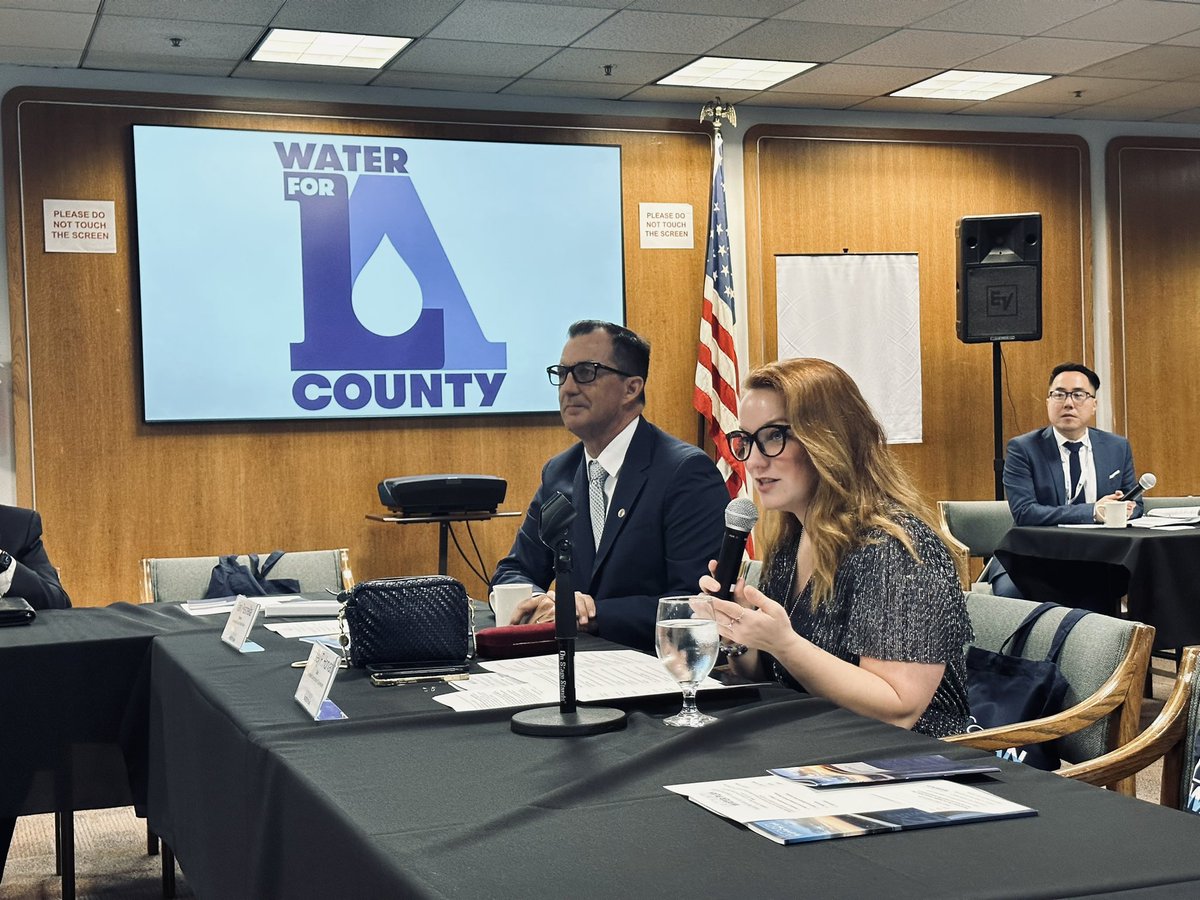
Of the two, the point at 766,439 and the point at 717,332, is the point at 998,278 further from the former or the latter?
the point at 766,439

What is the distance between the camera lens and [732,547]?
1.95 m

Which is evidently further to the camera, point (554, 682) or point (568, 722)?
point (554, 682)

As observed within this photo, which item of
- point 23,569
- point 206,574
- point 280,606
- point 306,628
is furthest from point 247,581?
point 306,628

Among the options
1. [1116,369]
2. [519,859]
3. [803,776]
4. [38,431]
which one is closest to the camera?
[519,859]

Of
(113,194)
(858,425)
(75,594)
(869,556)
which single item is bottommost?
(75,594)

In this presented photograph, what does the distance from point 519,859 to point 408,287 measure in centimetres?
595

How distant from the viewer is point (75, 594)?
6.44 metres

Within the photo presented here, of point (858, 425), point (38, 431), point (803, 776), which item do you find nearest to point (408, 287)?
point (38, 431)

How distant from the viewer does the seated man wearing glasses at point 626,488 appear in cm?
310

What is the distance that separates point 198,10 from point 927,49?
3.43 meters

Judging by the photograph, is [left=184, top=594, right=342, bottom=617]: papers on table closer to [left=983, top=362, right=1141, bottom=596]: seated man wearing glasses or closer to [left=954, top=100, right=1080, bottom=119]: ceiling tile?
[left=983, top=362, right=1141, bottom=596]: seated man wearing glasses

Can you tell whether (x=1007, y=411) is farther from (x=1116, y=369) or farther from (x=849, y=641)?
(x=849, y=641)

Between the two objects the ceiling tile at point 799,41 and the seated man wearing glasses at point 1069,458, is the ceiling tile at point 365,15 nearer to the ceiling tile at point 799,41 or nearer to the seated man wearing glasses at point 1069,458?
the ceiling tile at point 799,41

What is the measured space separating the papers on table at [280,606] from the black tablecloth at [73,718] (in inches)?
6.8
